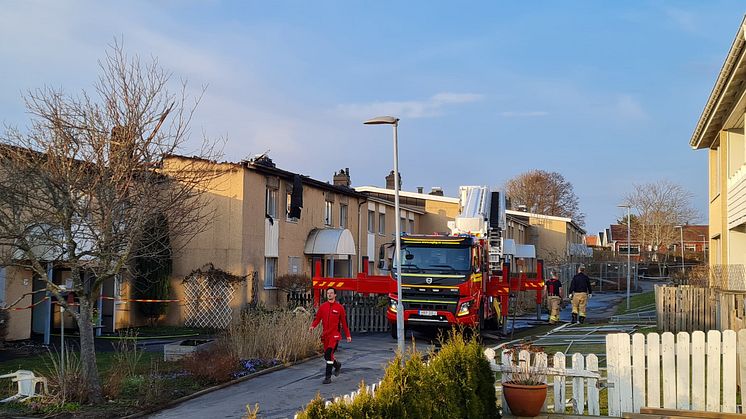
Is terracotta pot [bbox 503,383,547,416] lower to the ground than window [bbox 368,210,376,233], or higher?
lower

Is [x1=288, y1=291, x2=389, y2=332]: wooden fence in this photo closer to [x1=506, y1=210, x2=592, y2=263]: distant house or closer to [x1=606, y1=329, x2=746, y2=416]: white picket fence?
[x1=606, y1=329, x2=746, y2=416]: white picket fence

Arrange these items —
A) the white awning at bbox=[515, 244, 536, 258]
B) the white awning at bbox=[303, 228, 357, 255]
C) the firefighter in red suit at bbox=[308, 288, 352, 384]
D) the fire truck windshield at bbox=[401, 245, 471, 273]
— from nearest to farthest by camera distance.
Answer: the firefighter in red suit at bbox=[308, 288, 352, 384] → the fire truck windshield at bbox=[401, 245, 471, 273] → the white awning at bbox=[303, 228, 357, 255] → the white awning at bbox=[515, 244, 536, 258]

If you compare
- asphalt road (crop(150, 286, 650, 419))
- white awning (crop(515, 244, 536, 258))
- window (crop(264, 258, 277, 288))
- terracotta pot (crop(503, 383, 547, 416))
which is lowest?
asphalt road (crop(150, 286, 650, 419))

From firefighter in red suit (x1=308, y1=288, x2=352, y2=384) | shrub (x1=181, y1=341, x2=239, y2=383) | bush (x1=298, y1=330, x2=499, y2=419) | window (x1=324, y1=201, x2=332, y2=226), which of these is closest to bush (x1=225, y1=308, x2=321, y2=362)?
shrub (x1=181, y1=341, x2=239, y2=383)

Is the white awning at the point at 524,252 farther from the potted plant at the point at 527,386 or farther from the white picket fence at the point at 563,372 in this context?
the potted plant at the point at 527,386

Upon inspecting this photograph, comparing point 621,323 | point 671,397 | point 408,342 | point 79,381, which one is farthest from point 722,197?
point 79,381

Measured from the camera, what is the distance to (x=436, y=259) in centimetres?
2011

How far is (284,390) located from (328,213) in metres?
18.7

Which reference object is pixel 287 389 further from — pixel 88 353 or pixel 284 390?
pixel 88 353

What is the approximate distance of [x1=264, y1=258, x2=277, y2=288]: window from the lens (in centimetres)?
2573

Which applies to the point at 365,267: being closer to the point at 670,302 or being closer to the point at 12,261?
the point at 670,302

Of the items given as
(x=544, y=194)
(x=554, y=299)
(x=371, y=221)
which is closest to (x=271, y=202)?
(x=554, y=299)

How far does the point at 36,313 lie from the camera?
21.2 m

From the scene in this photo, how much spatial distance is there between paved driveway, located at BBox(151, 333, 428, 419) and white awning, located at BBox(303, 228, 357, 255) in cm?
1073
